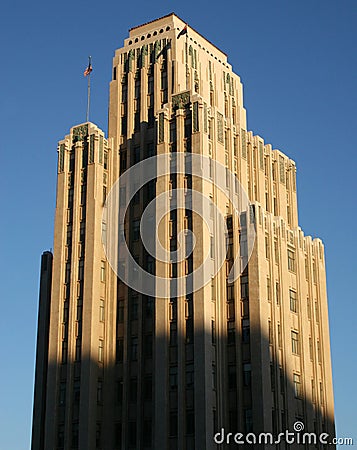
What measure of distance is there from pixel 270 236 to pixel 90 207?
21.1 m

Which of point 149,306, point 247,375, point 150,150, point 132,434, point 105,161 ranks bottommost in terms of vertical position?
point 132,434

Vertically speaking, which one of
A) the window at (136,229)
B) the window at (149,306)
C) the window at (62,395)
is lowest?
the window at (62,395)

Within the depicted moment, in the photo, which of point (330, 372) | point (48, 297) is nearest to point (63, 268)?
point (48, 297)

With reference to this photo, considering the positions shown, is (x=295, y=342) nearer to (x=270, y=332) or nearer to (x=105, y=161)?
(x=270, y=332)

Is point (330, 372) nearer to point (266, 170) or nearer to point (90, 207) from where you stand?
point (266, 170)

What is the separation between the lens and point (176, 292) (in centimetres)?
8219

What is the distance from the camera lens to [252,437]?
77.9 meters

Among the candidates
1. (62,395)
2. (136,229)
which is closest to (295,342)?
(136,229)

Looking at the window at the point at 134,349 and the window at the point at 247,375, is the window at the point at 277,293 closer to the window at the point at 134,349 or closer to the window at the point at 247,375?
the window at the point at 247,375

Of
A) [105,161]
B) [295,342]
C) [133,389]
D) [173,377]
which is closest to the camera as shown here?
[173,377]

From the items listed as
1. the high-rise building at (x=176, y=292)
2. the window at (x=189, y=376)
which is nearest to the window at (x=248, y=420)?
the high-rise building at (x=176, y=292)

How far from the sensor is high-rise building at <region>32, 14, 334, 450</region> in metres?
80.2

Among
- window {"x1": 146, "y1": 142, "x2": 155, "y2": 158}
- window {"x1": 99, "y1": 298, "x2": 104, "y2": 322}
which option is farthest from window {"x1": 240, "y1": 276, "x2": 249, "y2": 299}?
window {"x1": 146, "y1": 142, "x2": 155, "y2": 158}

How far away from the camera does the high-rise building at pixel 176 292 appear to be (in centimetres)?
8019
